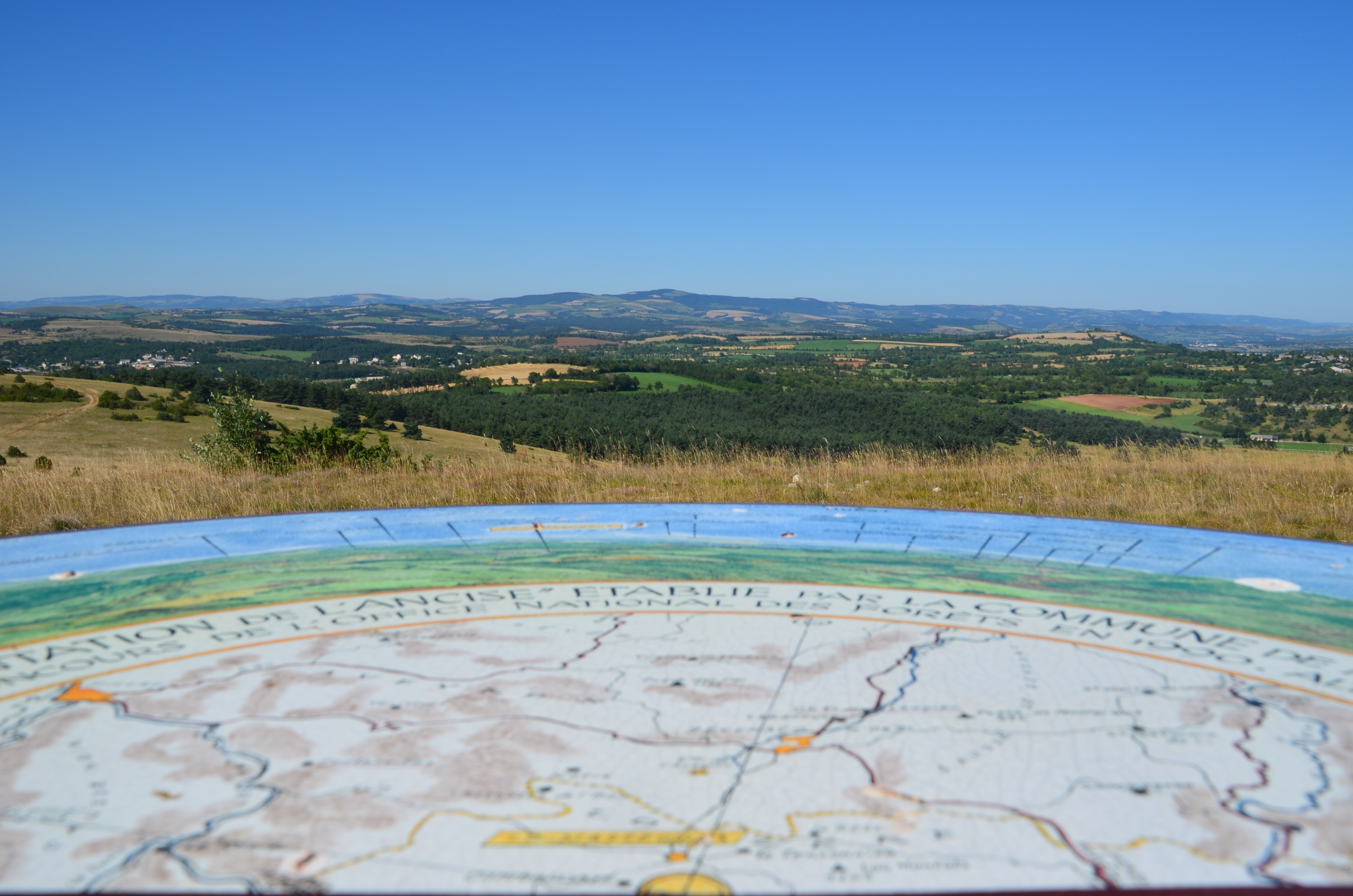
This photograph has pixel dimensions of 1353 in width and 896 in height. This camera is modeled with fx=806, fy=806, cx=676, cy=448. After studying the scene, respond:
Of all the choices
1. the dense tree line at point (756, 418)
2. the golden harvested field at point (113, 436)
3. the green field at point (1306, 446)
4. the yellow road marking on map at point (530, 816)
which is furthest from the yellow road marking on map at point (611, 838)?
the green field at point (1306, 446)

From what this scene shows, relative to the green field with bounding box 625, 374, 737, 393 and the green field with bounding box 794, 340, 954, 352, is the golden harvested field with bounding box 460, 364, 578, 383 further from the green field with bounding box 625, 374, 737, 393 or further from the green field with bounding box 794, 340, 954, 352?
the green field with bounding box 794, 340, 954, 352

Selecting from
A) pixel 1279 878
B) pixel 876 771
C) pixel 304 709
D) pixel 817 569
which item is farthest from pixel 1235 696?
pixel 304 709

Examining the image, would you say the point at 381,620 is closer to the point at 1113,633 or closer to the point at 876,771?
the point at 876,771

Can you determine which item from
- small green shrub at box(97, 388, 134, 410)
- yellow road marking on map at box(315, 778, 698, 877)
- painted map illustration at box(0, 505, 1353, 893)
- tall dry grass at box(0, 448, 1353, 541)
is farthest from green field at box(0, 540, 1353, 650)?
small green shrub at box(97, 388, 134, 410)

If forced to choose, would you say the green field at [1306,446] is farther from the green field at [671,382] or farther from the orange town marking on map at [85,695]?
the green field at [671,382]

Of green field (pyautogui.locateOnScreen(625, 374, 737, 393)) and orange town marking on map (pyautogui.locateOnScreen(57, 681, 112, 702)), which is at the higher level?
orange town marking on map (pyautogui.locateOnScreen(57, 681, 112, 702))

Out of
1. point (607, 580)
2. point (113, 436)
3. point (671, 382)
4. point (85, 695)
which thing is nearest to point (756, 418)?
point (671, 382)

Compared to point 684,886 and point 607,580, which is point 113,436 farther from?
point 684,886
